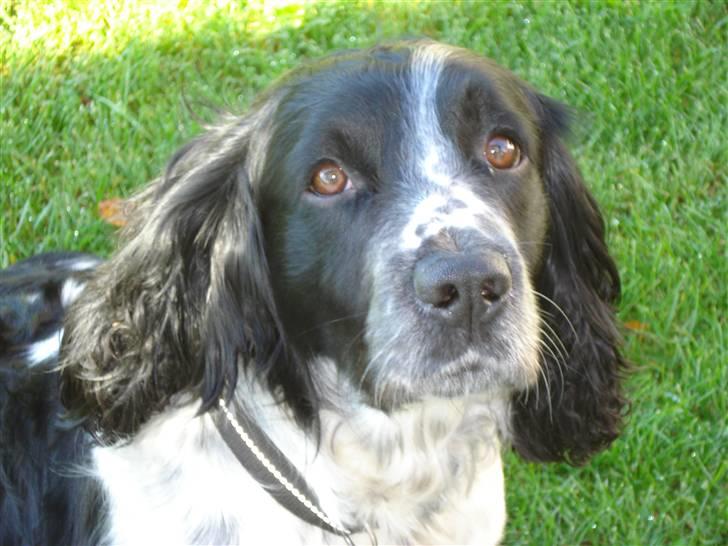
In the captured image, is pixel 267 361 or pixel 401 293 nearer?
pixel 401 293

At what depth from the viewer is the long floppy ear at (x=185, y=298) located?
10.5ft

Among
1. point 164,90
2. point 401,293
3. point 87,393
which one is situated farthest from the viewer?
point 164,90

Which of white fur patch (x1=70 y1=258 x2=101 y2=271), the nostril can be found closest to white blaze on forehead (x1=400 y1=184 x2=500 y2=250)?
the nostril

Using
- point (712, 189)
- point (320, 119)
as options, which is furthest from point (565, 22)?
point (320, 119)

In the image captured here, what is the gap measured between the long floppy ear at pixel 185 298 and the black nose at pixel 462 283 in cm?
51

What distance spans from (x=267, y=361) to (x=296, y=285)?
23cm

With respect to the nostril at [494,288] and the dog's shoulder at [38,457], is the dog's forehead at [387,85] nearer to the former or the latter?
the nostril at [494,288]

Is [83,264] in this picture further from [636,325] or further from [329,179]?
[636,325]

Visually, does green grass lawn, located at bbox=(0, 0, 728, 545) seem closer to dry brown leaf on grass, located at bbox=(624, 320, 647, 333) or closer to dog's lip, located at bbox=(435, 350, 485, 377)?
dry brown leaf on grass, located at bbox=(624, 320, 647, 333)

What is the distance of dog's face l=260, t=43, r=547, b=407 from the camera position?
2.88 metres

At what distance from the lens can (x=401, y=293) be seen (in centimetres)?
289

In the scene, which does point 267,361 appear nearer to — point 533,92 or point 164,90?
point 533,92

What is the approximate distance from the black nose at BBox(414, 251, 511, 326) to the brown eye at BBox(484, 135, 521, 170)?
1.23 feet

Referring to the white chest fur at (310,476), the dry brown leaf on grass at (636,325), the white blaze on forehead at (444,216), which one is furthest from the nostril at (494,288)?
the dry brown leaf on grass at (636,325)
